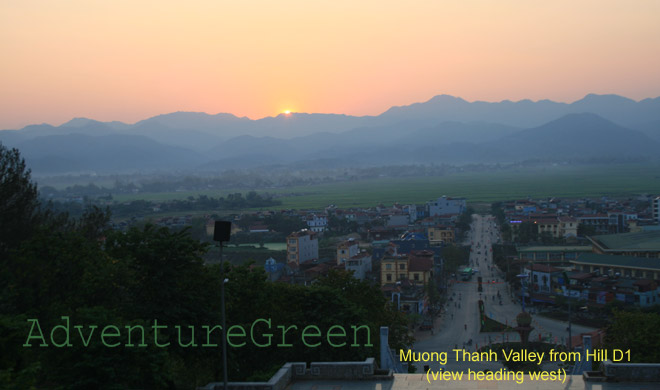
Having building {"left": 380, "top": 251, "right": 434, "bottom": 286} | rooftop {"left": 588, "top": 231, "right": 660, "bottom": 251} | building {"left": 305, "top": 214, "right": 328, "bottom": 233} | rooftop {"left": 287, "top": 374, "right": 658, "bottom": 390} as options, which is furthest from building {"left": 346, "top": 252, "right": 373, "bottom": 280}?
rooftop {"left": 287, "top": 374, "right": 658, "bottom": 390}

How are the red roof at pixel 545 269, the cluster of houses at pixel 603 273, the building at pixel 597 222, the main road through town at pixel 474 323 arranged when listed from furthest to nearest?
the building at pixel 597 222, the red roof at pixel 545 269, the cluster of houses at pixel 603 273, the main road through town at pixel 474 323

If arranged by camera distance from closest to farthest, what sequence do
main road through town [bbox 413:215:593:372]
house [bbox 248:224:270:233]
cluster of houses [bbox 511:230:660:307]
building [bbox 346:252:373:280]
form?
main road through town [bbox 413:215:593:372] → cluster of houses [bbox 511:230:660:307] → building [bbox 346:252:373:280] → house [bbox 248:224:270:233]

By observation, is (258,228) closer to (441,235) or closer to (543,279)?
(441,235)

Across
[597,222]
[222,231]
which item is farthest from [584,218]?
[222,231]

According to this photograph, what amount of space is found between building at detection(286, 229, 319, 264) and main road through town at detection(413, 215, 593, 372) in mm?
7637

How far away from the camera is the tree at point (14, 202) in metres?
11.2

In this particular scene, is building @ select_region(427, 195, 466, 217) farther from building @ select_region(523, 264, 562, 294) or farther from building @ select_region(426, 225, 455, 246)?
building @ select_region(523, 264, 562, 294)

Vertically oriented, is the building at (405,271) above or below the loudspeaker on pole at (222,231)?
below

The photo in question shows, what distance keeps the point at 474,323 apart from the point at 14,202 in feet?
43.1

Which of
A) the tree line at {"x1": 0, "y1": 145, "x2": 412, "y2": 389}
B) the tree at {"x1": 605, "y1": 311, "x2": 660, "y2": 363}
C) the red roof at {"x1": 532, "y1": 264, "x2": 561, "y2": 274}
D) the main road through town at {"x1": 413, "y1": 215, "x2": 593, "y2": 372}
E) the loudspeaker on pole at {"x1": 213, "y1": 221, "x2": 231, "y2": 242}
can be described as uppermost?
the loudspeaker on pole at {"x1": 213, "y1": 221, "x2": 231, "y2": 242}

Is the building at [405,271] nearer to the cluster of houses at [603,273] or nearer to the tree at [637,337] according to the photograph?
the cluster of houses at [603,273]

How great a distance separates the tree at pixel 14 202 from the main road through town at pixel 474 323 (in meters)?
8.57

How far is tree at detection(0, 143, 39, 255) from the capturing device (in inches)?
440

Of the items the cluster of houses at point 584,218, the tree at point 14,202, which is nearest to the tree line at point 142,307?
the tree at point 14,202
